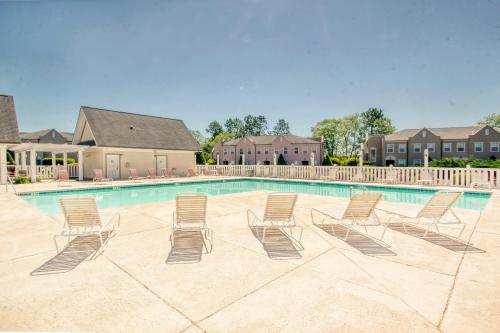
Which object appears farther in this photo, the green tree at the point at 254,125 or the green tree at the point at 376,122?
the green tree at the point at 254,125

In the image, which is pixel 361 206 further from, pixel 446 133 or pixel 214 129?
pixel 214 129

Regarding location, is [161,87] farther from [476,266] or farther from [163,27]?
[476,266]

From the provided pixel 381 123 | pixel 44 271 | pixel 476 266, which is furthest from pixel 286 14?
pixel 381 123

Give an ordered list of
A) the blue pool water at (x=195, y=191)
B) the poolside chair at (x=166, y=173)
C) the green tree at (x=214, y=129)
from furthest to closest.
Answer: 1. the green tree at (x=214, y=129)
2. the poolside chair at (x=166, y=173)
3. the blue pool water at (x=195, y=191)

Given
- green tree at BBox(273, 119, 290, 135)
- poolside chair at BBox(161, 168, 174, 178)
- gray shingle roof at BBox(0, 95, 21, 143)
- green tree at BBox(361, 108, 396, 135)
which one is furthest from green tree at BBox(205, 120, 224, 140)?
gray shingle roof at BBox(0, 95, 21, 143)

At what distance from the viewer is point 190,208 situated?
516 centimetres

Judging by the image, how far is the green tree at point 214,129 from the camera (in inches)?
3900

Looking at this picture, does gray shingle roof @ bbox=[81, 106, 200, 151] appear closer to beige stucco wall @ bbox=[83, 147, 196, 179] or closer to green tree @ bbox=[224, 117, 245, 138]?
beige stucco wall @ bbox=[83, 147, 196, 179]

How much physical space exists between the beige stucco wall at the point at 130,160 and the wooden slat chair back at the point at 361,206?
21.8m

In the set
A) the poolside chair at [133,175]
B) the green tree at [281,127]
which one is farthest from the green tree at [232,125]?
the poolside chair at [133,175]

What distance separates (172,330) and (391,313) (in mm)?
2204

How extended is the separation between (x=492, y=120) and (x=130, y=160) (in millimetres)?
85601

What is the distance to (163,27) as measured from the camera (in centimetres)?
1578

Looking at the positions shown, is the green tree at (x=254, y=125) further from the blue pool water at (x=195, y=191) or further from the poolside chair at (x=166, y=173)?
the blue pool water at (x=195, y=191)
